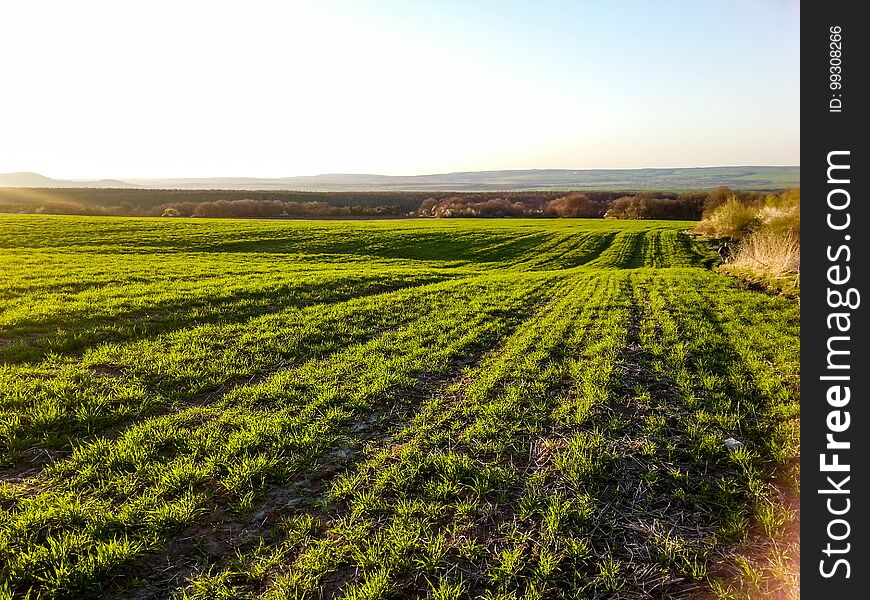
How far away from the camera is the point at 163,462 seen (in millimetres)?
5148

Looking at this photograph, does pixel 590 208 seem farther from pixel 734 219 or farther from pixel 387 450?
pixel 387 450

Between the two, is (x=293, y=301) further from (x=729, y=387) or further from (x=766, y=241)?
(x=766, y=241)

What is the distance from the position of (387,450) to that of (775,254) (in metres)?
22.7

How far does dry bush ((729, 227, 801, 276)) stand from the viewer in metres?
19.0

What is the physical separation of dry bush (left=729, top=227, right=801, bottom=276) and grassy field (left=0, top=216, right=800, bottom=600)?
8977 millimetres

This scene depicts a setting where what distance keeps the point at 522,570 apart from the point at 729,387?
5.50 meters

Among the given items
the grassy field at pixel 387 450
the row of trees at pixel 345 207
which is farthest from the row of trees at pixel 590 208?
the grassy field at pixel 387 450

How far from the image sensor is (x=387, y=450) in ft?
18.0

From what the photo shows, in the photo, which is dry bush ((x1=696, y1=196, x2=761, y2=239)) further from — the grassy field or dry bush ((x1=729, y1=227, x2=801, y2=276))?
the grassy field

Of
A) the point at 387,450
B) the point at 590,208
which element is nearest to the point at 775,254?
the point at 387,450

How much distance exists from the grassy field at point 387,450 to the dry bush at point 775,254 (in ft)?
29.5

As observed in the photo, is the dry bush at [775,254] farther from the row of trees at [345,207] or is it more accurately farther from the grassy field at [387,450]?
the row of trees at [345,207]
